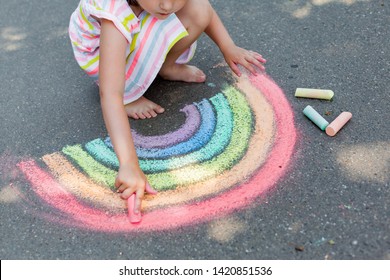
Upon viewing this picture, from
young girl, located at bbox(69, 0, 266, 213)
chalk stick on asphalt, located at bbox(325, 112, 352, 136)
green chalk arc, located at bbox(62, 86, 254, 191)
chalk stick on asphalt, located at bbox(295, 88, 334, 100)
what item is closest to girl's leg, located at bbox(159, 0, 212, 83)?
young girl, located at bbox(69, 0, 266, 213)

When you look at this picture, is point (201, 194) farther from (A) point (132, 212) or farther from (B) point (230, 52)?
(B) point (230, 52)

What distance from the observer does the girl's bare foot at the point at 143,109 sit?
2.27m

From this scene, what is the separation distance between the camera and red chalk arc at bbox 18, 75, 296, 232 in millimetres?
1789

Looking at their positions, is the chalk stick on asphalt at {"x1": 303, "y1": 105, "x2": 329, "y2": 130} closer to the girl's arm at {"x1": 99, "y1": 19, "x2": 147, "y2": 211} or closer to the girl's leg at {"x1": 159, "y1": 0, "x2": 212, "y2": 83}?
the girl's leg at {"x1": 159, "y1": 0, "x2": 212, "y2": 83}

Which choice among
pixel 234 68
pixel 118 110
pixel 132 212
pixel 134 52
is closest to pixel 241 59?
pixel 234 68

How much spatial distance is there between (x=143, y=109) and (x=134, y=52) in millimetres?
268

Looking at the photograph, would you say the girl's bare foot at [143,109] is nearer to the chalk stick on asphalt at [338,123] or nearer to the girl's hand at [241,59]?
the girl's hand at [241,59]

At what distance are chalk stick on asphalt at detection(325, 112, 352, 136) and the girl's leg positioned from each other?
26.7 inches

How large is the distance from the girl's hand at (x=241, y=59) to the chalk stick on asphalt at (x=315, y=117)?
0.32 m

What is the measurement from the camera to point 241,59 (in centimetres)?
231

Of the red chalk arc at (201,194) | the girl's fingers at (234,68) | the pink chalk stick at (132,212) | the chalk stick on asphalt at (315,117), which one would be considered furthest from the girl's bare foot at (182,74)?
the pink chalk stick at (132,212)

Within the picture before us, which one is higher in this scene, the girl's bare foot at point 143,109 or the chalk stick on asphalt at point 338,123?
the girl's bare foot at point 143,109
